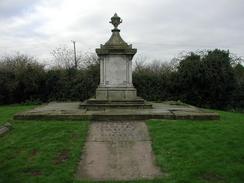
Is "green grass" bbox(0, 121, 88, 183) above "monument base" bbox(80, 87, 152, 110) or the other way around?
the other way around

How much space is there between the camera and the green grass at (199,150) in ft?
21.0

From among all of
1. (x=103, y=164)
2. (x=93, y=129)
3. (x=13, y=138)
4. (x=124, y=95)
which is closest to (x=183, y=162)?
(x=103, y=164)

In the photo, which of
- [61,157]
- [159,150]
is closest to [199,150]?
[159,150]

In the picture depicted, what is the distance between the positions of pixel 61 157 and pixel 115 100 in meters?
6.87

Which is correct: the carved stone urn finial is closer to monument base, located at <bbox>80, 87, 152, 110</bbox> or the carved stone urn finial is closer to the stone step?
monument base, located at <bbox>80, 87, 152, 110</bbox>

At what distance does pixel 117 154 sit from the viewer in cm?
777

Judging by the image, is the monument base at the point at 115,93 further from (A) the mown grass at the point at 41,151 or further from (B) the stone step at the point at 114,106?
(A) the mown grass at the point at 41,151

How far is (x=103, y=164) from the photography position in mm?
7137

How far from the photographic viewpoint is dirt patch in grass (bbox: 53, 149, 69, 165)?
23.5 feet

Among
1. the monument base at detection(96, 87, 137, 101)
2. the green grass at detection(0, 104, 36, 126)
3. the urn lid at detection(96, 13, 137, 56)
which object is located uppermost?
the urn lid at detection(96, 13, 137, 56)

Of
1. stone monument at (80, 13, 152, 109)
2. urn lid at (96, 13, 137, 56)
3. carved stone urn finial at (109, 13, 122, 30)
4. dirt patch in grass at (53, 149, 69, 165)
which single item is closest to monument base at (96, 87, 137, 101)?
stone monument at (80, 13, 152, 109)

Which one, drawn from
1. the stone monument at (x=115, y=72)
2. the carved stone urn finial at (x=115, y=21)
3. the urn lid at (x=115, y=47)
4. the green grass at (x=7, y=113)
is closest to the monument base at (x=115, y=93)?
the stone monument at (x=115, y=72)

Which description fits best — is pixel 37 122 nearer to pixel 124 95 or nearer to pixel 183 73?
pixel 124 95

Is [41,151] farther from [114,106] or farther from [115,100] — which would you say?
[115,100]
